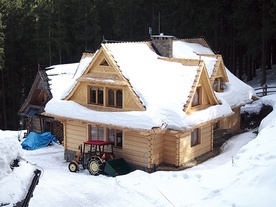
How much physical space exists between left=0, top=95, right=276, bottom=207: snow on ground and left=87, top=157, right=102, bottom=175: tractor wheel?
0.38 meters

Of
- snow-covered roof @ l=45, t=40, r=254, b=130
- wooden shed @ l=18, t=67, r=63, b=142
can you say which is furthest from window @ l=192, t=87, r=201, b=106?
wooden shed @ l=18, t=67, r=63, b=142

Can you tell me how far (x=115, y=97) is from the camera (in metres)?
21.3

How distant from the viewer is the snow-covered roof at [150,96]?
63.8ft

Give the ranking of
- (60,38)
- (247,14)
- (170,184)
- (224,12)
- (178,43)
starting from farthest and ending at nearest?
(60,38) < (224,12) < (247,14) < (178,43) < (170,184)

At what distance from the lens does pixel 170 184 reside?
567 inches

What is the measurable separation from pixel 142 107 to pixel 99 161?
3214mm

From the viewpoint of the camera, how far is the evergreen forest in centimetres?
3900

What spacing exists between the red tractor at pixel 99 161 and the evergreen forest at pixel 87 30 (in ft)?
63.1

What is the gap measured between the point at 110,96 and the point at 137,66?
212 cm

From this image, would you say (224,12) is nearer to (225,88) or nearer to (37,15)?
(225,88)

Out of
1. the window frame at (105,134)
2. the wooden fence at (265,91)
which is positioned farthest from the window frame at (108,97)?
the wooden fence at (265,91)

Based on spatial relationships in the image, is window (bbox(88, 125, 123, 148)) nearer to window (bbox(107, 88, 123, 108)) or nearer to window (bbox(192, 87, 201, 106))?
window (bbox(107, 88, 123, 108))

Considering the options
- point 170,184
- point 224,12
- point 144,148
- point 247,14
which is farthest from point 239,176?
point 224,12

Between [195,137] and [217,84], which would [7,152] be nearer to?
[195,137]
